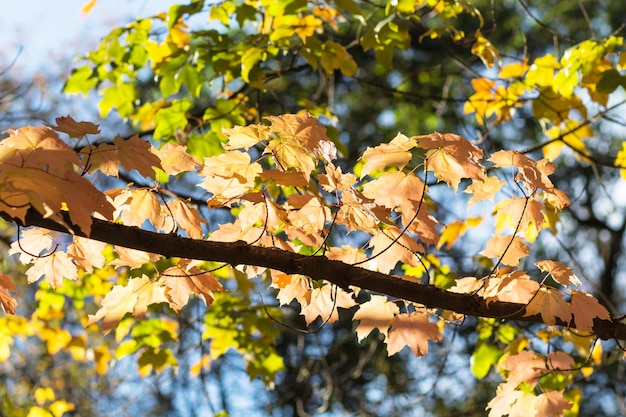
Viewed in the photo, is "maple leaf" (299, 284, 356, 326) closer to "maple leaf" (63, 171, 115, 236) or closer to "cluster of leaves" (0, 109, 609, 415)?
"cluster of leaves" (0, 109, 609, 415)

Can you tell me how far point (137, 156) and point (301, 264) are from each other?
1.19 feet

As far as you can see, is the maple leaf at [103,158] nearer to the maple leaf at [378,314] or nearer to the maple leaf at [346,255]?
the maple leaf at [346,255]

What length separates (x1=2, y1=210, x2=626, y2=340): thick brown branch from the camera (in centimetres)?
120

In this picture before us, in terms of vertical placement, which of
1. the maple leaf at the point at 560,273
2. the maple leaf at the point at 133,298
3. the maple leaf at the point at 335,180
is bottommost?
the maple leaf at the point at 133,298

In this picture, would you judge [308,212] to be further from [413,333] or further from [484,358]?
[484,358]

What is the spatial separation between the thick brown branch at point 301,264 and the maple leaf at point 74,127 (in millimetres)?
173

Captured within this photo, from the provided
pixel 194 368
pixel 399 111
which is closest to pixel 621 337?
pixel 194 368

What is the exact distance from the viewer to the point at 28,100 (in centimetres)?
761

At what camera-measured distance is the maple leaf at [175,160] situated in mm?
1510

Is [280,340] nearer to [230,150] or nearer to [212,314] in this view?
[212,314]

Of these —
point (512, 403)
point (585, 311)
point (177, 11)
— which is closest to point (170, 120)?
point (177, 11)

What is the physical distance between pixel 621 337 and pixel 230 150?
93 centimetres

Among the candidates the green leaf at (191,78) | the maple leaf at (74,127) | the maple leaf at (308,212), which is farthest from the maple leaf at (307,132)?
the green leaf at (191,78)

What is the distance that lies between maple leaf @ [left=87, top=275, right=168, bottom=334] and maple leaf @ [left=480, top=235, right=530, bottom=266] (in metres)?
0.80
